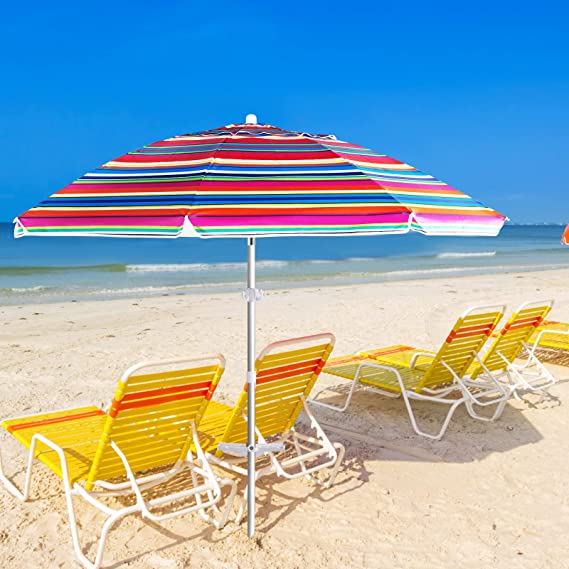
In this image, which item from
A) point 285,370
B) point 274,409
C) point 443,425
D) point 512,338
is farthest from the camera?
point 512,338

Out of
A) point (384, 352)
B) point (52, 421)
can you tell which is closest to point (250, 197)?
point (52, 421)

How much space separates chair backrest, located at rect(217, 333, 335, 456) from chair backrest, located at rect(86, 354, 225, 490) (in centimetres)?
28

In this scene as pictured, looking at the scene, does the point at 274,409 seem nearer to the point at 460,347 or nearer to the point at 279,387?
the point at 279,387

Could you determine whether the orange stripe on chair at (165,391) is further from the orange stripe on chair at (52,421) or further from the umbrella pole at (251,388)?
the orange stripe on chair at (52,421)

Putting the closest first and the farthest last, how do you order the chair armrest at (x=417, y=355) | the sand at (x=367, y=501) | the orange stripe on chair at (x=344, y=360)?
1. the sand at (x=367, y=501)
2. the chair armrest at (x=417, y=355)
3. the orange stripe on chair at (x=344, y=360)

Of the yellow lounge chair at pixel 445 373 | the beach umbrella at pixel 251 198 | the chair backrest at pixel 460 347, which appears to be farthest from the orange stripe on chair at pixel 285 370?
the chair backrest at pixel 460 347

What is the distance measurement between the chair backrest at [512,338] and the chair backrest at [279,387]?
2.21m

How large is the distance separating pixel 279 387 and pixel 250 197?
4.49ft

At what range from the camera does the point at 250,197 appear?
9.29 feet

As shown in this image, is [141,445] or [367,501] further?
[367,501]

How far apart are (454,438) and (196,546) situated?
2.38 metres

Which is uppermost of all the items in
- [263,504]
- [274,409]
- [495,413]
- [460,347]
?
[460,347]

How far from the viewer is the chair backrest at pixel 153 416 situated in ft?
10.4

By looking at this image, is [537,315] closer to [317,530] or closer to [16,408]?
[317,530]
